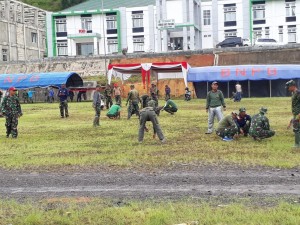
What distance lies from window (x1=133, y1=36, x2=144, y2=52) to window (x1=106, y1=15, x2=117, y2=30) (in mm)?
3295

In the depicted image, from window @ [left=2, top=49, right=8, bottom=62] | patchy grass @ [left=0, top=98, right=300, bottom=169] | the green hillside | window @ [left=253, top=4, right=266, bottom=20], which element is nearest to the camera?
patchy grass @ [left=0, top=98, right=300, bottom=169]

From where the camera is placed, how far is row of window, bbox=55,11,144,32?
71.4m

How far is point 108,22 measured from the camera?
7244cm

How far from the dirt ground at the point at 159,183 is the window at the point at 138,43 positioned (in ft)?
195

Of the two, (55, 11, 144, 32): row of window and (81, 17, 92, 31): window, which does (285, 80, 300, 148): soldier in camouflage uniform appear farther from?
(81, 17, 92, 31): window

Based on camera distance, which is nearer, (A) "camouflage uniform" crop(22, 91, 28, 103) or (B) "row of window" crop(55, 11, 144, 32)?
(A) "camouflage uniform" crop(22, 91, 28, 103)

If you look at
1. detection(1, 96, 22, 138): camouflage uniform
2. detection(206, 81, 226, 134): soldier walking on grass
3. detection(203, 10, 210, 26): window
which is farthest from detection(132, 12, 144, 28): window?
detection(206, 81, 226, 134): soldier walking on grass

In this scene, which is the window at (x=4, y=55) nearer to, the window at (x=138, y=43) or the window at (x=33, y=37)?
the window at (x=33, y=37)

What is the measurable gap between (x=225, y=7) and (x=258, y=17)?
14.1 ft

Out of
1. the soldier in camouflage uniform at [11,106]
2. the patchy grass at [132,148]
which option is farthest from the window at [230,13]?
the soldier in camouflage uniform at [11,106]

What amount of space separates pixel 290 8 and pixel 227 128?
54.5 m

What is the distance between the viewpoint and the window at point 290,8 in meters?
68.0

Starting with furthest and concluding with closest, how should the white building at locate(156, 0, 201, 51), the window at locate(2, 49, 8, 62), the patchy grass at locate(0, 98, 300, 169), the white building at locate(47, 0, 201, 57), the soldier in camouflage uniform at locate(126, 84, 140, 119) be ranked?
the window at locate(2, 49, 8, 62) < the white building at locate(47, 0, 201, 57) < the white building at locate(156, 0, 201, 51) < the soldier in camouflage uniform at locate(126, 84, 140, 119) < the patchy grass at locate(0, 98, 300, 169)

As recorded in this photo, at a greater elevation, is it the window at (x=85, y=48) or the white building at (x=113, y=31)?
the white building at (x=113, y=31)
